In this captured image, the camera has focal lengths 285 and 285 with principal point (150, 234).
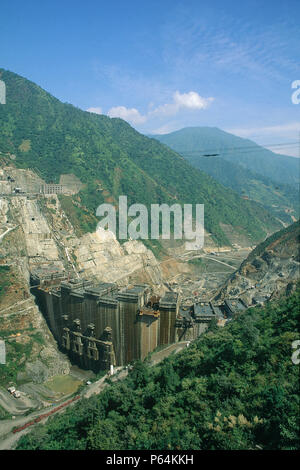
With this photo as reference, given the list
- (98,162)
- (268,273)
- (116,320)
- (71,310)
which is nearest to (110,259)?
(71,310)

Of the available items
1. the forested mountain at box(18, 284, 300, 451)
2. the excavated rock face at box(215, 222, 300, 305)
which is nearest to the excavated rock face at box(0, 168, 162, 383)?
the forested mountain at box(18, 284, 300, 451)

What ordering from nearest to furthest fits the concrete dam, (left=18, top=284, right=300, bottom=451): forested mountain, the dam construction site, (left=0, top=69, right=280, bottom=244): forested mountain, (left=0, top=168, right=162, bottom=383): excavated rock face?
(left=18, top=284, right=300, bottom=451): forested mountain, the dam construction site, the concrete dam, (left=0, top=168, right=162, bottom=383): excavated rock face, (left=0, top=69, right=280, bottom=244): forested mountain

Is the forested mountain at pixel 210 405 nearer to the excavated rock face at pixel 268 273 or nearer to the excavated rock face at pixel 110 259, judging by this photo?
the excavated rock face at pixel 268 273

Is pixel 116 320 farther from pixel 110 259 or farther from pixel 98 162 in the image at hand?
pixel 98 162

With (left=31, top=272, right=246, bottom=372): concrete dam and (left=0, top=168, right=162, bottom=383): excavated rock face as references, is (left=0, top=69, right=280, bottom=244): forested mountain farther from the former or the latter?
(left=31, top=272, right=246, bottom=372): concrete dam

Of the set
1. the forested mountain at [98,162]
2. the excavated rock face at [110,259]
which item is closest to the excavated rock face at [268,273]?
the excavated rock face at [110,259]

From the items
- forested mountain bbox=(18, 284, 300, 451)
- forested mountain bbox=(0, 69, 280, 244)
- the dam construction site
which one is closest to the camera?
forested mountain bbox=(18, 284, 300, 451)
